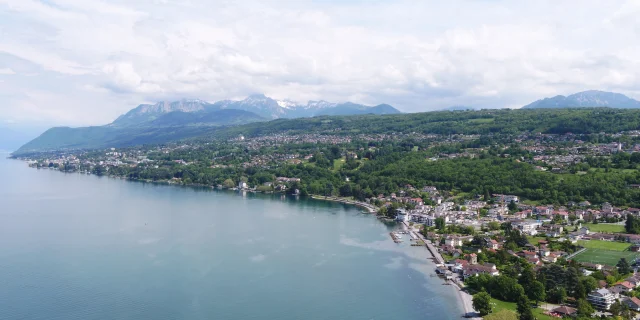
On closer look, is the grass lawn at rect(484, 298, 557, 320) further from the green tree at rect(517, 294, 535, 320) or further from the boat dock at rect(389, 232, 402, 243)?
the boat dock at rect(389, 232, 402, 243)

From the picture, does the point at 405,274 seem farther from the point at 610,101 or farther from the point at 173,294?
Result: the point at 610,101

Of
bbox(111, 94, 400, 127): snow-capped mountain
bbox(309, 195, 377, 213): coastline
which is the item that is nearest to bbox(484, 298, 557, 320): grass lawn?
bbox(309, 195, 377, 213): coastline

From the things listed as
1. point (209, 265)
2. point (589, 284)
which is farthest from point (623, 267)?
point (209, 265)

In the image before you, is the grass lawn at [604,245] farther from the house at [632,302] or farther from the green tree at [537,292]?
the green tree at [537,292]

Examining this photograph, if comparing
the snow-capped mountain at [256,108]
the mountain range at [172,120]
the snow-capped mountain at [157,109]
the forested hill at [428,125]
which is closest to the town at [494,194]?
the forested hill at [428,125]

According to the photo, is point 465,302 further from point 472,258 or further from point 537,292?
point 472,258

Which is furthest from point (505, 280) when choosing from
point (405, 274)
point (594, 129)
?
point (594, 129)
